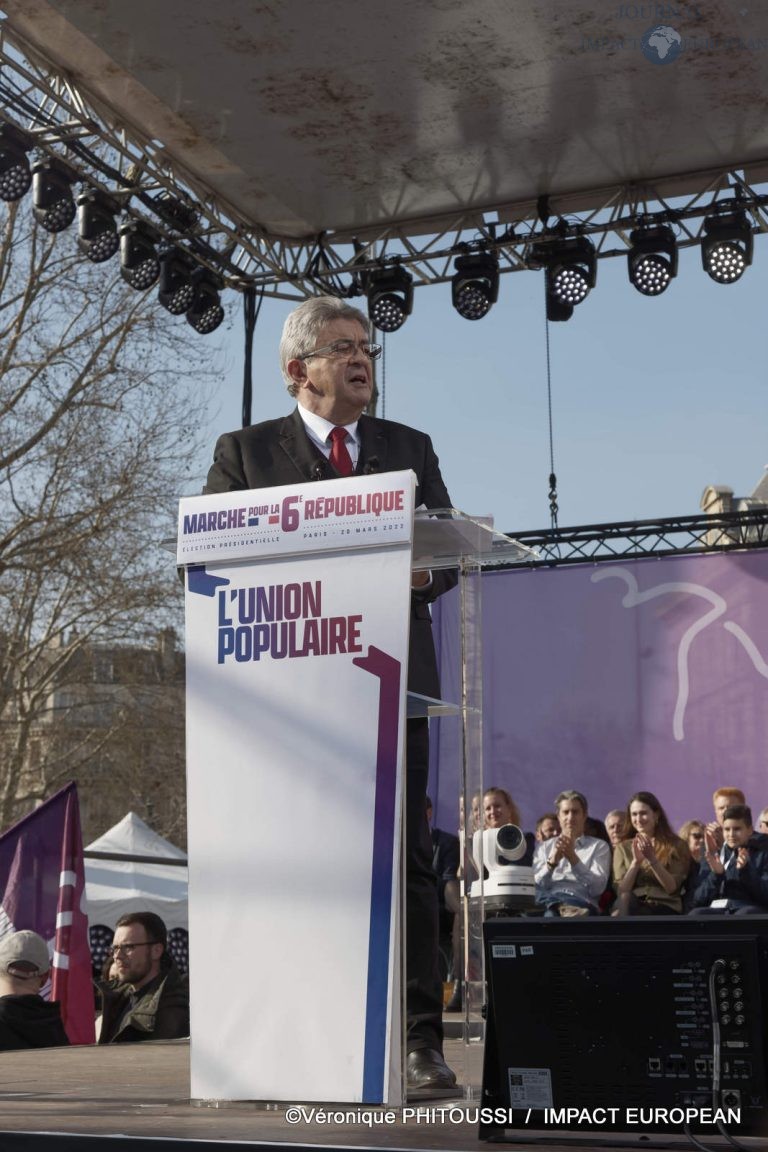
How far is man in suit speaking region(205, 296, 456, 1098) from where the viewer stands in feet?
9.17

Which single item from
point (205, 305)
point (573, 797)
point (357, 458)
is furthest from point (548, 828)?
point (357, 458)

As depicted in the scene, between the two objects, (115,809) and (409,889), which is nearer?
(409,889)

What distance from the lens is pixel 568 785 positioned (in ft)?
33.6

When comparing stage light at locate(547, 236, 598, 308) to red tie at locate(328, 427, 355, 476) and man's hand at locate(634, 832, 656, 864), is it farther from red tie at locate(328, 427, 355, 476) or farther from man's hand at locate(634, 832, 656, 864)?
red tie at locate(328, 427, 355, 476)

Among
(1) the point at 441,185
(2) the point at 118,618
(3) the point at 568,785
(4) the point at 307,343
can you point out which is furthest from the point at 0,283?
(4) the point at 307,343

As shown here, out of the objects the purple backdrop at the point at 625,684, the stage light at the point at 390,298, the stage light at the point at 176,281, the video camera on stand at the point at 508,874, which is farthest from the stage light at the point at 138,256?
the video camera on stand at the point at 508,874

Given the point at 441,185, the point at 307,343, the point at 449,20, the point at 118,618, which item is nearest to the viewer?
the point at 307,343

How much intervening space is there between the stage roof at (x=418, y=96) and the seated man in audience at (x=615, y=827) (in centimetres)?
437

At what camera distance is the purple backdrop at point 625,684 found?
32.6 feet

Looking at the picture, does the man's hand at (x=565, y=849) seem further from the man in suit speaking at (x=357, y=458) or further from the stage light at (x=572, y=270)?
the man in suit speaking at (x=357, y=458)

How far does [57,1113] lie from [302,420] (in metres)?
1.53

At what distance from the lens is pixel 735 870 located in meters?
7.76

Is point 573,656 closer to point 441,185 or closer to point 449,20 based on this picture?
point 441,185

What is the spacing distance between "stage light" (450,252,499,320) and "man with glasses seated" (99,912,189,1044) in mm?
5162
